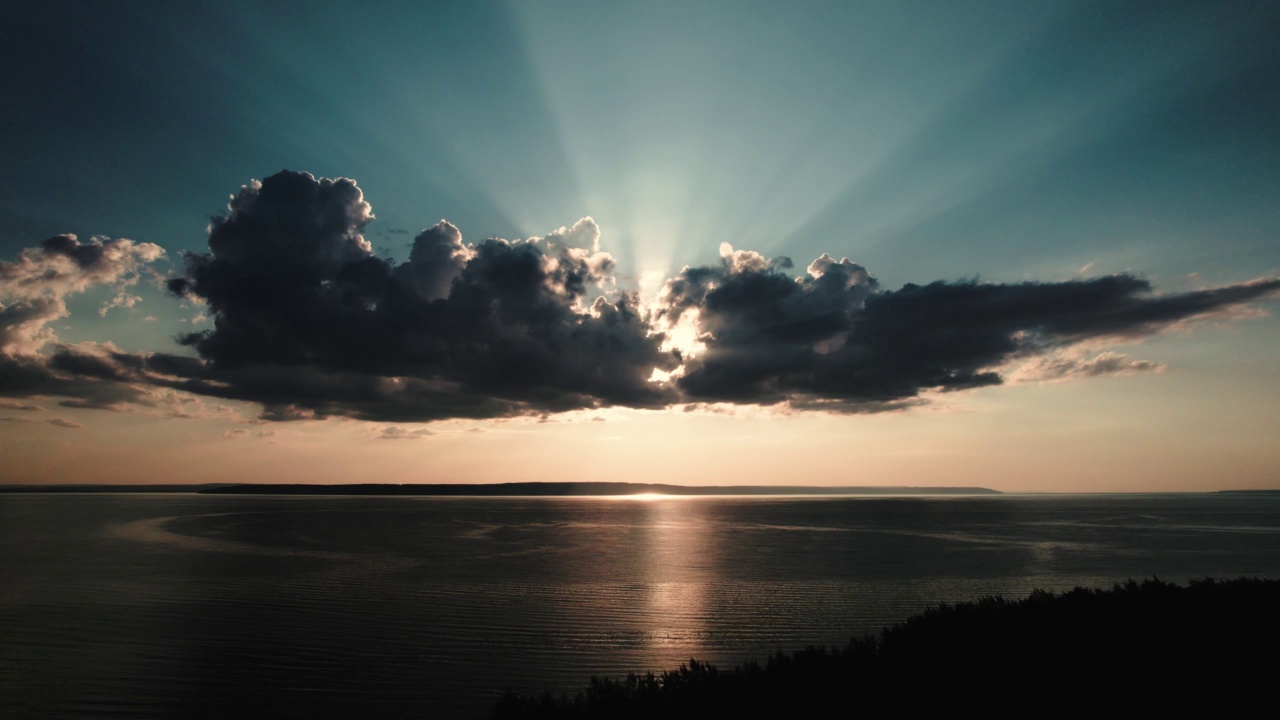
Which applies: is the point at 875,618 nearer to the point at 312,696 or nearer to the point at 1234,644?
the point at 1234,644

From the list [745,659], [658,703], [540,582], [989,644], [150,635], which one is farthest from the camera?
[540,582]

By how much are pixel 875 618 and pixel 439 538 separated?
55.0 meters

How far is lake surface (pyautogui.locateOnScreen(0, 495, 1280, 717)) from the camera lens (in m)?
21.0

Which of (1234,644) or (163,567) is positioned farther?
(163,567)

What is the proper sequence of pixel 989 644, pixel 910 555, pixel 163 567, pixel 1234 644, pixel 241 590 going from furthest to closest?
pixel 910 555 → pixel 163 567 → pixel 241 590 → pixel 989 644 → pixel 1234 644

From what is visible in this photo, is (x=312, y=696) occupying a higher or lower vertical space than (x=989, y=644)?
lower

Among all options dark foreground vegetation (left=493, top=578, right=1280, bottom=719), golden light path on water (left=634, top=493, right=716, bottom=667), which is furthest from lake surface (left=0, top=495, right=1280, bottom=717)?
dark foreground vegetation (left=493, top=578, right=1280, bottom=719)

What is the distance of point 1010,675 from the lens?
54.4 feet

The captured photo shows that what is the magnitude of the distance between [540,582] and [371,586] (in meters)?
9.57

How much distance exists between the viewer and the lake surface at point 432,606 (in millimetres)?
20953

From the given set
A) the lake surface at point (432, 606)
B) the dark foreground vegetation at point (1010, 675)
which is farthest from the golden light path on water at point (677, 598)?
the dark foreground vegetation at point (1010, 675)

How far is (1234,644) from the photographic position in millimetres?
17828

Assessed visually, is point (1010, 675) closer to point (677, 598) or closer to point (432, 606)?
point (677, 598)

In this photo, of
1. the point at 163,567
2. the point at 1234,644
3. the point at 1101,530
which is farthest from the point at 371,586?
the point at 1101,530
